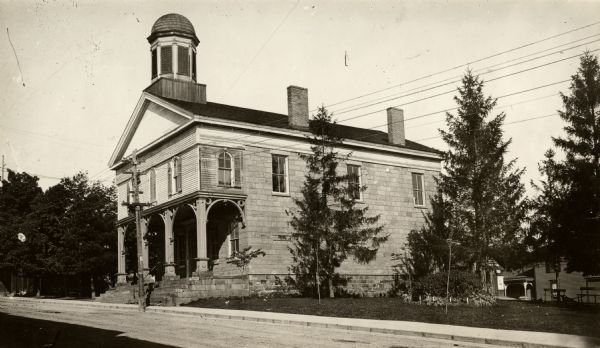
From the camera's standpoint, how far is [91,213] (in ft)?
134

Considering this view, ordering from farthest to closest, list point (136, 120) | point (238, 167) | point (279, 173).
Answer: point (136, 120) < point (279, 173) < point (238, 167)

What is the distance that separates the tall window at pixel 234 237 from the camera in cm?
2877

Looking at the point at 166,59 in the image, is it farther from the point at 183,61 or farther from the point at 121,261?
the point at 121,261

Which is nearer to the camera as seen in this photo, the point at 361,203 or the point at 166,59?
the point at 361,203

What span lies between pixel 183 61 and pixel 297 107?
815 cm

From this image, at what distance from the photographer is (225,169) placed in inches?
1123

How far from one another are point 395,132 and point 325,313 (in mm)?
19554

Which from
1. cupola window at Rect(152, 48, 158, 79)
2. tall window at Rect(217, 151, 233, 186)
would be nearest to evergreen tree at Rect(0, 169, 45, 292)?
cupola window at Rect(152, 48, 158, 79)

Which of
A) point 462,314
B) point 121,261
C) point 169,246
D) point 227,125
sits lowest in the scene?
point 462,314

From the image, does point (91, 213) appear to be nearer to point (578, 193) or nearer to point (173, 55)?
point (173, 55)

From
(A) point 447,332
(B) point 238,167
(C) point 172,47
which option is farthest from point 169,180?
(A) point 447,332

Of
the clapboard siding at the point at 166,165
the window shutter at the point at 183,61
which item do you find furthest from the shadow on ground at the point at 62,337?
the window shutter at the point at 183,61

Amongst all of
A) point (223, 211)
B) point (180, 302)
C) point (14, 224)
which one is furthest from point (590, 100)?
point (14, 224)

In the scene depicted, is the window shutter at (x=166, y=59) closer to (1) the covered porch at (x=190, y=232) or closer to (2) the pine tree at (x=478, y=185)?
(1) the covered porch at (x=190, y=232)
